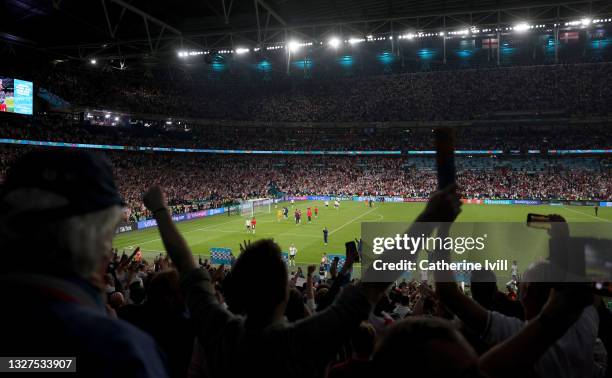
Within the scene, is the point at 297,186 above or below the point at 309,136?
below

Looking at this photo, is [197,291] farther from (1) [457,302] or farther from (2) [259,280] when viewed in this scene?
(1) [457,302]

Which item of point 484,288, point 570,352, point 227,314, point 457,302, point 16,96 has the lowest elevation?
point 484,288

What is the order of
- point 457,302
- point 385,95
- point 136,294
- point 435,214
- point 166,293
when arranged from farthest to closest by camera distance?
point 385,95 → point 136,294 → point 166,293 → point 457,302 → point 435,214

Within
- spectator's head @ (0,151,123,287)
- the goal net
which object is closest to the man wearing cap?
spectator's head @ (0,151,123,287)

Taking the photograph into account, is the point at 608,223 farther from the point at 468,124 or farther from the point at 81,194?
the point at 81,194

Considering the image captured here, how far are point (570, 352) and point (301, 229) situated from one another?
32.0 metres

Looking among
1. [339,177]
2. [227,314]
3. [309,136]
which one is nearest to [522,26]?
[227,314]

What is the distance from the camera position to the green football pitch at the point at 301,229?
1080 inches

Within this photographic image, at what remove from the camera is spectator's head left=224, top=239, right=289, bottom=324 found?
2.17 m

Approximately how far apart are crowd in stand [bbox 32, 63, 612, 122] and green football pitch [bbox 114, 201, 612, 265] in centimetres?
2619

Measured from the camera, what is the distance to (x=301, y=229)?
113ft

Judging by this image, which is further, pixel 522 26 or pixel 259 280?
pixel 522 26

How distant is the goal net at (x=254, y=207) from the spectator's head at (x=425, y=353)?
42.3 meters

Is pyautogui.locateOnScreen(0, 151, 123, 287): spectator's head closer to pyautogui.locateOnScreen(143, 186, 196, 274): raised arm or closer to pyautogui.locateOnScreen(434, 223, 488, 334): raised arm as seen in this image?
pyautogui.locateOnScreen(143, 186, 196, 274): raised arm
